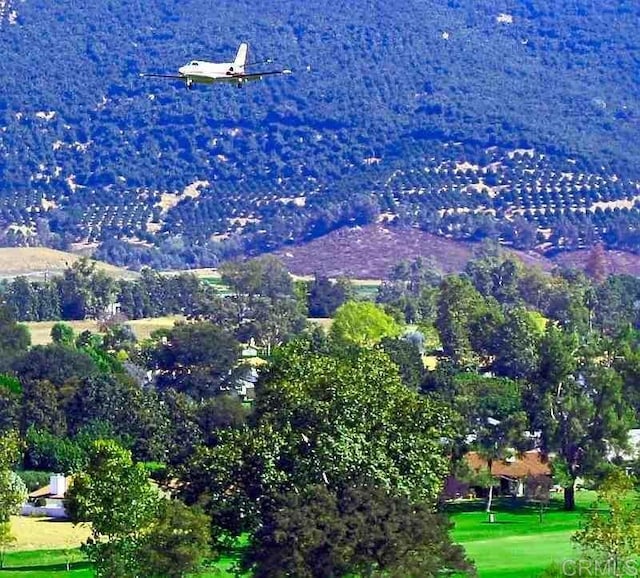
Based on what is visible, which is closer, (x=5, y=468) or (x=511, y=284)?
(x=5, y=468)

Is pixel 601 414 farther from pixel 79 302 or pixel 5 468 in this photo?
pixel 79 302

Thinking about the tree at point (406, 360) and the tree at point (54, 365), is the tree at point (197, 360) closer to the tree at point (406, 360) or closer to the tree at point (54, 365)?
the tree at point (54, 365)

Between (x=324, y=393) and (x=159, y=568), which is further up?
(x=324, y=393)

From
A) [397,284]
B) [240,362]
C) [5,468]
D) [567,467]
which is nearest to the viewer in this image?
[5,468]

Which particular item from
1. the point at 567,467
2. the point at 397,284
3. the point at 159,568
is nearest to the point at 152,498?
the point at 159,568

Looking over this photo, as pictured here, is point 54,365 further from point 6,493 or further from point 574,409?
A: point 6,493

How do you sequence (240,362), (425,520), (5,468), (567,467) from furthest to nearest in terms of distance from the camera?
(240,362) → (567,467) → (5,468) → (425,520)

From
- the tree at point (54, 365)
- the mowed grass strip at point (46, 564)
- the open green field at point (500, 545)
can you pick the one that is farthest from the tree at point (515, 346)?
the mowed grass strip at point (46, 564)
